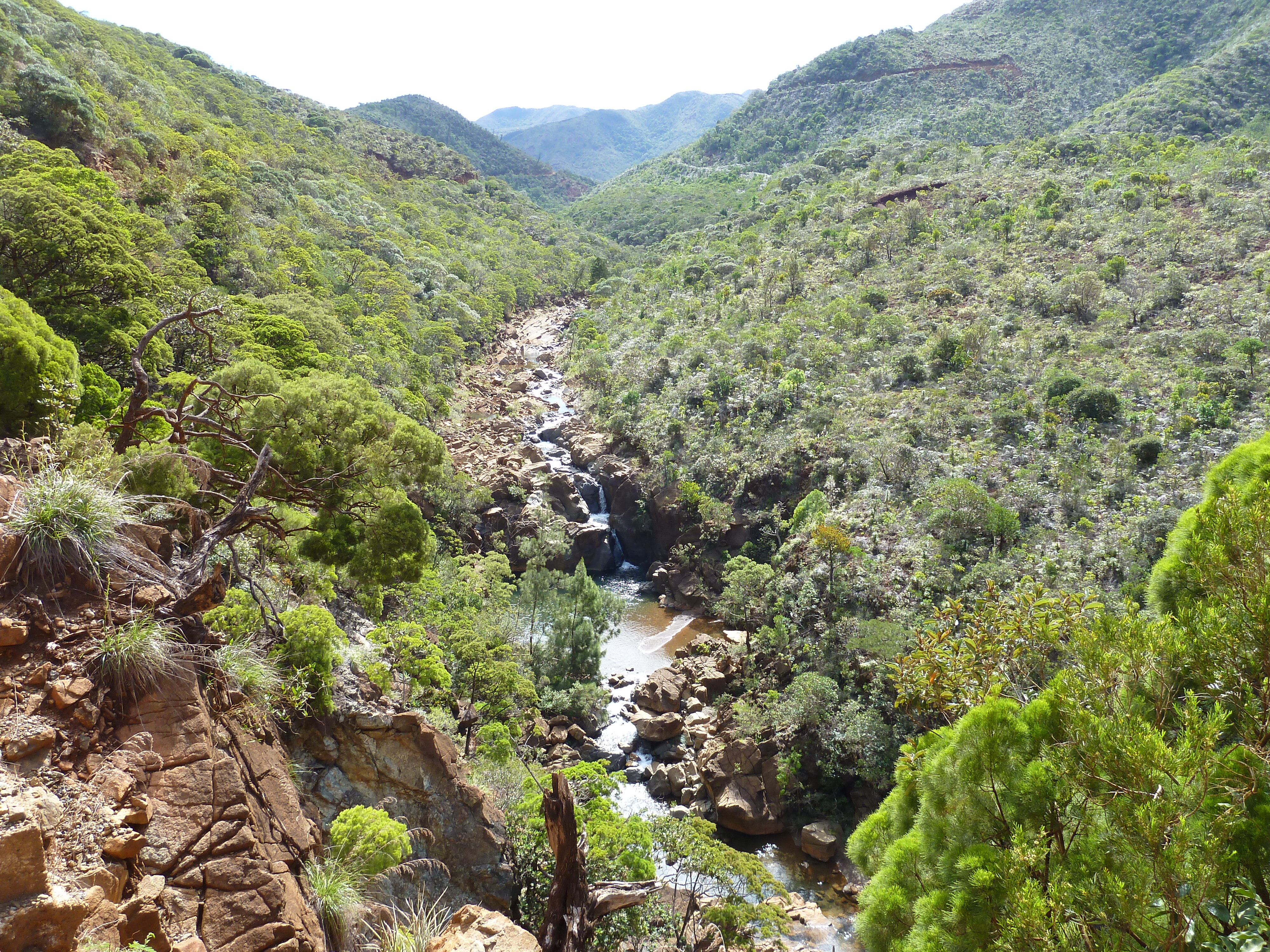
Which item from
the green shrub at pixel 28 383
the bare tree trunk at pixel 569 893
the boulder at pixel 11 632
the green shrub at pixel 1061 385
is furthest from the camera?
the green shrub at pixel 1061 385

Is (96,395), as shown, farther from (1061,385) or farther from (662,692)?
(1061,385)

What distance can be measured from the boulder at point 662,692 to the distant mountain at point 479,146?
140452mm

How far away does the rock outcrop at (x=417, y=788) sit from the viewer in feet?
27.9

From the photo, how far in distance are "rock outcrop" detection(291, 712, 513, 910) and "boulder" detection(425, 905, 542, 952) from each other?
7.88 ft

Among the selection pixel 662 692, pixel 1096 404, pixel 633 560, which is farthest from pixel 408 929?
pixel 633 560

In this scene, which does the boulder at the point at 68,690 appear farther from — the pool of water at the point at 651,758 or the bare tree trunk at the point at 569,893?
the pool of water at the point at 651,758

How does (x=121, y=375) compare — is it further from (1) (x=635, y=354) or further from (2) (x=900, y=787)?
(1) (x=635, y=354)

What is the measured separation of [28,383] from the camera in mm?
9914

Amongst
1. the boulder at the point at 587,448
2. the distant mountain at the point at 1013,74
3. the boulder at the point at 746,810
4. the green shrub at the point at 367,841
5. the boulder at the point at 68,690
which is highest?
the distant mountain at the point at 1013,74

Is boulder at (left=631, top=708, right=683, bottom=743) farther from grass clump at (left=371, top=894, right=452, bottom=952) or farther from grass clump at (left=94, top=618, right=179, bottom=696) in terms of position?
grass clump at (left=94, top=618, right=179, bottom=696)

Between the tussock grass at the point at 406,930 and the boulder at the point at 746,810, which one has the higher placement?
the tussock grass at the point at 406,930

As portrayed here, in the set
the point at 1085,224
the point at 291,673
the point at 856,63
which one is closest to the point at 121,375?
the point at 291,673

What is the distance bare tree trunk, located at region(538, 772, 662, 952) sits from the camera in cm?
775

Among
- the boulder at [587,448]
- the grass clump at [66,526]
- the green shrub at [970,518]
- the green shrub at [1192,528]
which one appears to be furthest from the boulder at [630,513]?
the grass clump at [66,526]
